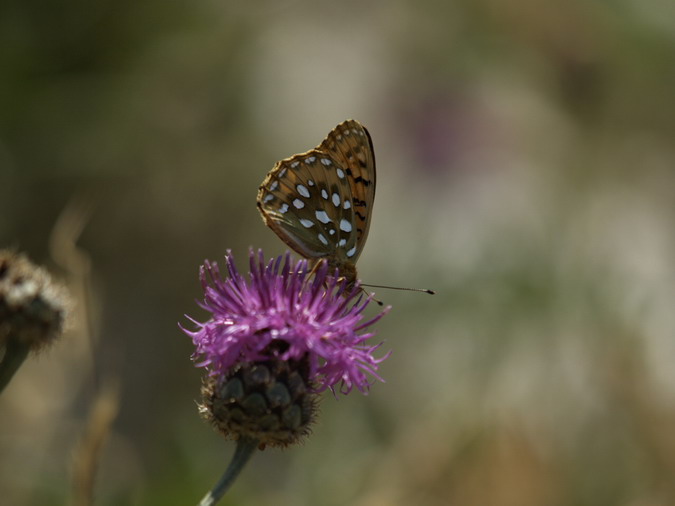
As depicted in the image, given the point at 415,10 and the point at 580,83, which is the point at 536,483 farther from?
the point at 415,10

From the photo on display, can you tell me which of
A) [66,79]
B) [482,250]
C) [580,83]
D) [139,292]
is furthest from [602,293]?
[66,79]

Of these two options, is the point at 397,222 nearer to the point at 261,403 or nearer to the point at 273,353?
the point at 273,353

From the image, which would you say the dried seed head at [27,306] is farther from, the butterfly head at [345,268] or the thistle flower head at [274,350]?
the butterfly head at [345,268]

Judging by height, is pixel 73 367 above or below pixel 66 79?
below

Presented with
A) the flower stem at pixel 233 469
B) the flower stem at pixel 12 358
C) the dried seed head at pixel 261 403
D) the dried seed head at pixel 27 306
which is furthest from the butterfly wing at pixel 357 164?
the flower stem at pixel 12 358

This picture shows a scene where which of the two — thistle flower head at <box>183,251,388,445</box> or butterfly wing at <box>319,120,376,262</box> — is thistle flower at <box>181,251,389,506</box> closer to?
thistle flower head at <box>183,251,388,445</box>

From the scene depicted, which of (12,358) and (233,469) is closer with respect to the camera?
(233,469)

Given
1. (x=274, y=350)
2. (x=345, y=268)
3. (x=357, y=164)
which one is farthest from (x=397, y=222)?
(x=274, y=350)
